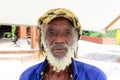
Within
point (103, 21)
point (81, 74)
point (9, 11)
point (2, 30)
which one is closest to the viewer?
point (81, 74)

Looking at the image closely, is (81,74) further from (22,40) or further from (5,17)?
(22,40)

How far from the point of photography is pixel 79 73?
1744 millimetres

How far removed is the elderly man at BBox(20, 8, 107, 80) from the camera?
1715 millimetres

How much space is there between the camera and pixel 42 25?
180 cm

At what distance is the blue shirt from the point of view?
1717 mm

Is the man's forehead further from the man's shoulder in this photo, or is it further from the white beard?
the man's shoulder

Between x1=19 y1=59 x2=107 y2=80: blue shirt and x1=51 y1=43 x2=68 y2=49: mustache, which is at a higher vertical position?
x1=51 y1=43 x2=68 y2=49: mustache

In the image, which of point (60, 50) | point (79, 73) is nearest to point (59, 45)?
point (60, 50)

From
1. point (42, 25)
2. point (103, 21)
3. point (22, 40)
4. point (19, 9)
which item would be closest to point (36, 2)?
point (19, 9)

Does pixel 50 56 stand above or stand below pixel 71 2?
below

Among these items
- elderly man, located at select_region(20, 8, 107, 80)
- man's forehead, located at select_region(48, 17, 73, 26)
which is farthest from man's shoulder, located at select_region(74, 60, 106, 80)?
man's forehead, located at select_region(48, 17, 73, 26)

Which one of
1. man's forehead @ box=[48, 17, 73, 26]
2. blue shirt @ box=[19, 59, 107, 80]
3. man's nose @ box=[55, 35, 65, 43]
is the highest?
man's forehead @ box=[48, 17, 73, 26]

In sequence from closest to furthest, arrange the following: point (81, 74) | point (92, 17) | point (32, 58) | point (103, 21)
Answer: point (81, 74)
point (92, 17)
point (103, 21)
point (32, 58)

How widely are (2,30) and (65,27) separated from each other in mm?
19077
